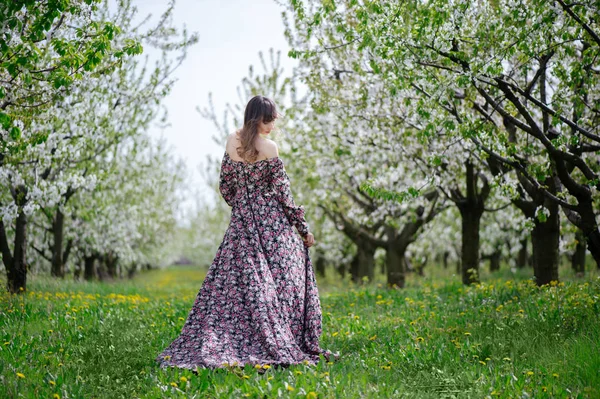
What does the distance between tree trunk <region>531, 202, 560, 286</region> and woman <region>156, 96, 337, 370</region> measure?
4835 millimetres

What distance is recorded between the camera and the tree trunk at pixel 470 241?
11.5 metres

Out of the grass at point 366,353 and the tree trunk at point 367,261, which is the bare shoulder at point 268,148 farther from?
the tree trunk at point 367,261

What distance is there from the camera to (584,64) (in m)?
6.67

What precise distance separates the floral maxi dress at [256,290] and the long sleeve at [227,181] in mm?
11

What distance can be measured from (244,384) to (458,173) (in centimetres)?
809

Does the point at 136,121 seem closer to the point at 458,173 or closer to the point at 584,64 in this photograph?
Answer: the point at 458,173

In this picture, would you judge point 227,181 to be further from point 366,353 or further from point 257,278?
point 366,353

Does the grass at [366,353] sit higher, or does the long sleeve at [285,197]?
the long sleeve at [285,197]

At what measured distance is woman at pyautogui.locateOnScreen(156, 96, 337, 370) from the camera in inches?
218

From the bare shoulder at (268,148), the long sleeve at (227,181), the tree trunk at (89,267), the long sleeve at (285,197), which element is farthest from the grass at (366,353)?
the tree trunk at (89,267)

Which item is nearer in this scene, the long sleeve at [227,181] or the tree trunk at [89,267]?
the long sleeve at [227,181]

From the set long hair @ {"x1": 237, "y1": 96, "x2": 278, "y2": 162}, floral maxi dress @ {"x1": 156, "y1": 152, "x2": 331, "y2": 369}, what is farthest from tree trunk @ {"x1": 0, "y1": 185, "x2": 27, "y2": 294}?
long hair @ {"x1": 237, "y1": 96, "x2": 278, "y2": 162}

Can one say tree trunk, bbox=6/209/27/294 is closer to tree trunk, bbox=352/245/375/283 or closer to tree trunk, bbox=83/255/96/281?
tree trunk, bbox=352/245/375/283

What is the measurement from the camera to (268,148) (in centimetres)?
605
